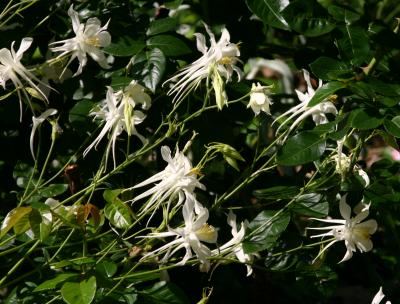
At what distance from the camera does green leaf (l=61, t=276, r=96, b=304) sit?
1.39 meters

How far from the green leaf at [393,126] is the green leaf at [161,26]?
509 millimetres

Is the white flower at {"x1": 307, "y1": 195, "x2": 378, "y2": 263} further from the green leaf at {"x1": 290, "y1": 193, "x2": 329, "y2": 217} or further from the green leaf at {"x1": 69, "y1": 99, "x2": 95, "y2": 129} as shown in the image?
the green leaf at {"x1": 69, "y1": 99, "x2": 95, "y2": 129}

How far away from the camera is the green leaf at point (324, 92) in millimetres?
1579

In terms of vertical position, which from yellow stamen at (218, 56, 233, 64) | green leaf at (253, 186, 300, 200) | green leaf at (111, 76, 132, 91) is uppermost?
yellow stamen at (218, 56, 233, 64)

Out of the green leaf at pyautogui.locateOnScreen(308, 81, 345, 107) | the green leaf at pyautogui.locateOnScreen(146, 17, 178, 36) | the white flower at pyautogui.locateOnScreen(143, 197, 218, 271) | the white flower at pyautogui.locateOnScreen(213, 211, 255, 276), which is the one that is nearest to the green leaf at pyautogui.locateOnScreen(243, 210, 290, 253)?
the white flower at pyautogui.locateOnScreen(213, 211, 255, 276)

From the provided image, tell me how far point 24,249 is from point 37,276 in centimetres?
7

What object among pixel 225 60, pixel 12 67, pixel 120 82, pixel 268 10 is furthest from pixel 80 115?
pixel 268 10

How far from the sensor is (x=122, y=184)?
1.84 meters

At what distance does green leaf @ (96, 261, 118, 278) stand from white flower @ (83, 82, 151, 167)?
20 cm

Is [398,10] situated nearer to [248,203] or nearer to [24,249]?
[248,203]

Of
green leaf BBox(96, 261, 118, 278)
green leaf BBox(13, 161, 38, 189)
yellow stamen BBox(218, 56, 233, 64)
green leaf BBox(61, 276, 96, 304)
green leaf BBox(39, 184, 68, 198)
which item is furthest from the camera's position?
green leaf BBox(13, 161, 38, 189)

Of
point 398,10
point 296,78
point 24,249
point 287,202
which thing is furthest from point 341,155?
point 296,78

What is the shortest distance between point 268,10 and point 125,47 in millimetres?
302

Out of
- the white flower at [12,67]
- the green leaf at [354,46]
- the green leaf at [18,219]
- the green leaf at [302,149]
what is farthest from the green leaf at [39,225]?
the green leaf at [354,46]
